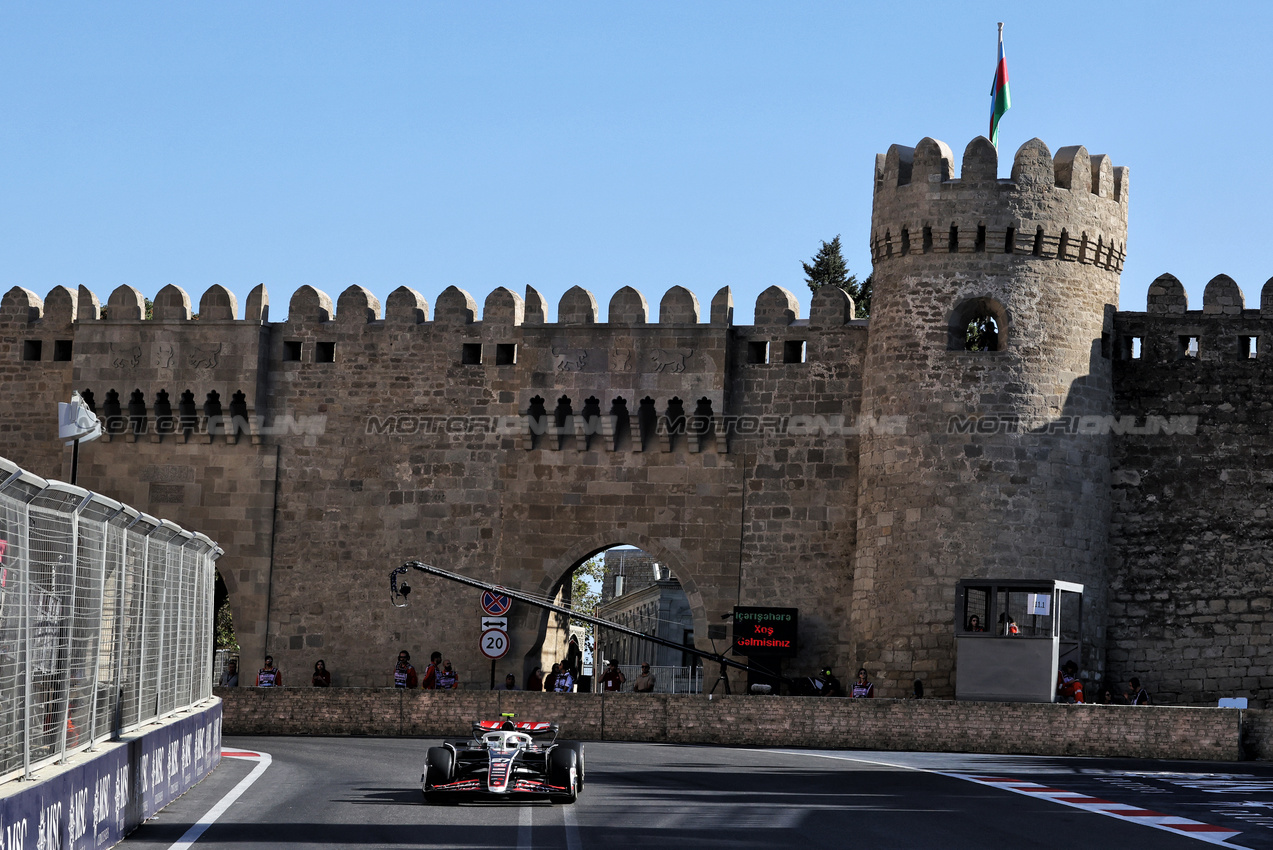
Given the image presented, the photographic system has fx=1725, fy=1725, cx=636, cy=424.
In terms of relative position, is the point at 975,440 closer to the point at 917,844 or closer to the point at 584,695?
the point at 584,695

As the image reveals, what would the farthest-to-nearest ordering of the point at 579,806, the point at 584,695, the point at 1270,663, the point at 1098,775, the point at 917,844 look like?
the point at 1270,663 → the point at 584,695 → the point at 1098,775 → the point at 579,806 → the point at 917,844

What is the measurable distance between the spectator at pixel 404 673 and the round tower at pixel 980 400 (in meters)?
7.04

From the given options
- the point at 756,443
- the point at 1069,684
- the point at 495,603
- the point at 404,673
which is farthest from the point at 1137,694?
the point at 404,673

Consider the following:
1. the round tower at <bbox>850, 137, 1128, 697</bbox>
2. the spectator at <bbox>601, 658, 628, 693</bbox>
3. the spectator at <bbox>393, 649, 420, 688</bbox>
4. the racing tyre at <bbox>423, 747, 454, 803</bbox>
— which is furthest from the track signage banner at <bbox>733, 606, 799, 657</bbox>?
the racing tyre at <bbox>423, 747, 454, 803</bbox>

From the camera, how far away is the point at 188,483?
30.2 m

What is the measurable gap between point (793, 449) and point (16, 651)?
2077cm

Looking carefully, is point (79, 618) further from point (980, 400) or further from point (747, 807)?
point (980, 400)

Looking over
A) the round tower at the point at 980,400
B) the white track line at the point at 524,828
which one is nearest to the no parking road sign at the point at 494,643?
the round tower at the point at 980,400

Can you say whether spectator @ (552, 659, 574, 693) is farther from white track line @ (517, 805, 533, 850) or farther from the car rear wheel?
white track line @ (517, 805, 533, 850)

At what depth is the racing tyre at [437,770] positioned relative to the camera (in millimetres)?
13445

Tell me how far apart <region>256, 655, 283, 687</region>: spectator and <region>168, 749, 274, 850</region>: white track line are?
8.79 metres

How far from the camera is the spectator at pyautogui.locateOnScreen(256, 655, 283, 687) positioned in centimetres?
2800

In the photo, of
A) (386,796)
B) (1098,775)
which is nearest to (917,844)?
(386,796)

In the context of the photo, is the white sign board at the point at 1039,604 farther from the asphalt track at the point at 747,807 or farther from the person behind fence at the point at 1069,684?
the asphalt track at the point at 747,807
